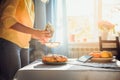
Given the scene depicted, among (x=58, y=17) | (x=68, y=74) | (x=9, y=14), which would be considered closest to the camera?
(x=68, y=74)

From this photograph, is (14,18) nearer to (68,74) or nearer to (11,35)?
(11,35)

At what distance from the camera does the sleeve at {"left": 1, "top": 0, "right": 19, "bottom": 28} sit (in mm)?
1750

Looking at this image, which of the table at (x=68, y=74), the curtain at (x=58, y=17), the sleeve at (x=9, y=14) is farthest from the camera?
the curtain at (x=58, y=17)

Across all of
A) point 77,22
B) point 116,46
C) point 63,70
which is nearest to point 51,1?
point 77,22

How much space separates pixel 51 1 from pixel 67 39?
643 millimetres

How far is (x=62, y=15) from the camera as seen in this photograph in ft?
12.5

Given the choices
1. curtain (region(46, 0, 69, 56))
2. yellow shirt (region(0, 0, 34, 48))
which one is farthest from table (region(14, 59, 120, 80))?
curtain (region(46, 0, 69, 56))

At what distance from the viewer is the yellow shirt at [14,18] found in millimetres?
1758

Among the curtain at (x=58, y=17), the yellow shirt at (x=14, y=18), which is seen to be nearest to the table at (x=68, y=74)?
the yellow shirt at (x=14, y=18)

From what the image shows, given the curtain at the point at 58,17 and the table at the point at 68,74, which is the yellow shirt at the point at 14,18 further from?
the curtain at the point at 58,17

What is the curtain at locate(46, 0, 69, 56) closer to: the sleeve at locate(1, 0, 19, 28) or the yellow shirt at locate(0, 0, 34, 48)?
the yellow shirt at locate(0, 0, 34, 48)

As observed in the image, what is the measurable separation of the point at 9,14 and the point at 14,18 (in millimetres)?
46

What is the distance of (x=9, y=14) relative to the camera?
1.75 m

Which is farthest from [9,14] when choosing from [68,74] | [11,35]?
[68,74]
